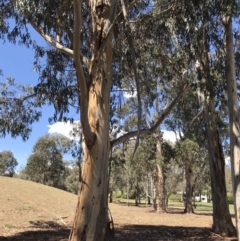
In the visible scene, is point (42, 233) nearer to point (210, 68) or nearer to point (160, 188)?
point (210, 68)

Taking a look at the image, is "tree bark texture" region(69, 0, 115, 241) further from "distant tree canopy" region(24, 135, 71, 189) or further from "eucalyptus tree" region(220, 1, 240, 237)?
"distant tree canopy" region(24, 135, 71, 189)

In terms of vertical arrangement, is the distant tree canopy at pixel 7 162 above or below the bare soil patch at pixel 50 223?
above

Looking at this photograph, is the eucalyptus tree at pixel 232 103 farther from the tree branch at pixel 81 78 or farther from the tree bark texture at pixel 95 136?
the tree branch at pixel 81 78

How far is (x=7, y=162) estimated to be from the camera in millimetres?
49781

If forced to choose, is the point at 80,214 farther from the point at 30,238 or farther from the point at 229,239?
the point at 229,239

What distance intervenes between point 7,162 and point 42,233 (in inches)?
1620

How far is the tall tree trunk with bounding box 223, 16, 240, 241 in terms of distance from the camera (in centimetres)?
766

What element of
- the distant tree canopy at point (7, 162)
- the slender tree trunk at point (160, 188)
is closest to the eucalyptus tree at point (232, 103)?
the slender tree trunk at point (160, 188)

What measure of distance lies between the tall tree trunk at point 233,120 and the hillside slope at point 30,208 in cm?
612

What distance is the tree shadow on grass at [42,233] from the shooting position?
9547 millimetres

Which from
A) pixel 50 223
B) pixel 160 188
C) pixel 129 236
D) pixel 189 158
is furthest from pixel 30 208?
pixel 189 158

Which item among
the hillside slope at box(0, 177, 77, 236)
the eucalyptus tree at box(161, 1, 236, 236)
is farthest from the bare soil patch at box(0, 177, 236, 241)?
the eucalyptus tree at box(161, 1, 236, 236)

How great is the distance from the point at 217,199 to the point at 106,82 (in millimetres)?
5353

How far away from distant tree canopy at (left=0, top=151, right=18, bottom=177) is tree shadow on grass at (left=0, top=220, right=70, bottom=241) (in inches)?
1506
